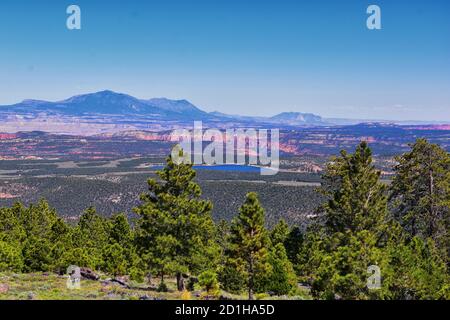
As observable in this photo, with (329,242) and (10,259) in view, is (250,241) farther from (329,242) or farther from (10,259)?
(10,259)

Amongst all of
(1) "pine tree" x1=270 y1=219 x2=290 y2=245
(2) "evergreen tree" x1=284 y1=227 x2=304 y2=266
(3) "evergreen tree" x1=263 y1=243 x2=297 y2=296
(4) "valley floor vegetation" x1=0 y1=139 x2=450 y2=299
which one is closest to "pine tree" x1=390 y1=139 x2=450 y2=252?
(4) "valley floor vegetation" x1=0 y1=139 x2=450 y2=299

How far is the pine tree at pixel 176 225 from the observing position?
36.4 metres

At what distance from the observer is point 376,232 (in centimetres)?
3709

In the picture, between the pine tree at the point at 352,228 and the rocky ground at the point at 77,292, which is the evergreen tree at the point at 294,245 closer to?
the rocky ground at the point at 77,292

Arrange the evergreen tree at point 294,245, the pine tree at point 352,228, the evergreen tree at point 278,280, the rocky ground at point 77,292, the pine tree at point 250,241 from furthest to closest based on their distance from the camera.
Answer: the evergreen tree at point 294,245 → the evergreen tree at point 278,280 → the pine tree at point 250,241 → the pine tree at point 352,228 → the rocky ground at point 77,292

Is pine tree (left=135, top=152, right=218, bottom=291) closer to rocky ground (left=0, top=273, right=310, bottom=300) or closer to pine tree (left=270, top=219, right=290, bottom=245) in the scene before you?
rocky ground (left=0, top=273, right=310, bottom=300)

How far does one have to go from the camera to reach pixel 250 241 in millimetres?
34938

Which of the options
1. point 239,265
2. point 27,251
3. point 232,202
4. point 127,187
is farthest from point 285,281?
point 127,187

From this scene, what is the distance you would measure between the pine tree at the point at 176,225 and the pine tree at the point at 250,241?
8.88 ft

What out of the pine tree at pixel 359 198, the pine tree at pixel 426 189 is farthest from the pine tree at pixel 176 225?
the pine tree at pixel 426 189

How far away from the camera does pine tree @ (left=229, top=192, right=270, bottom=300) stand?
1383 inches

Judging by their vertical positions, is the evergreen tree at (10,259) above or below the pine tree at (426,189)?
below
